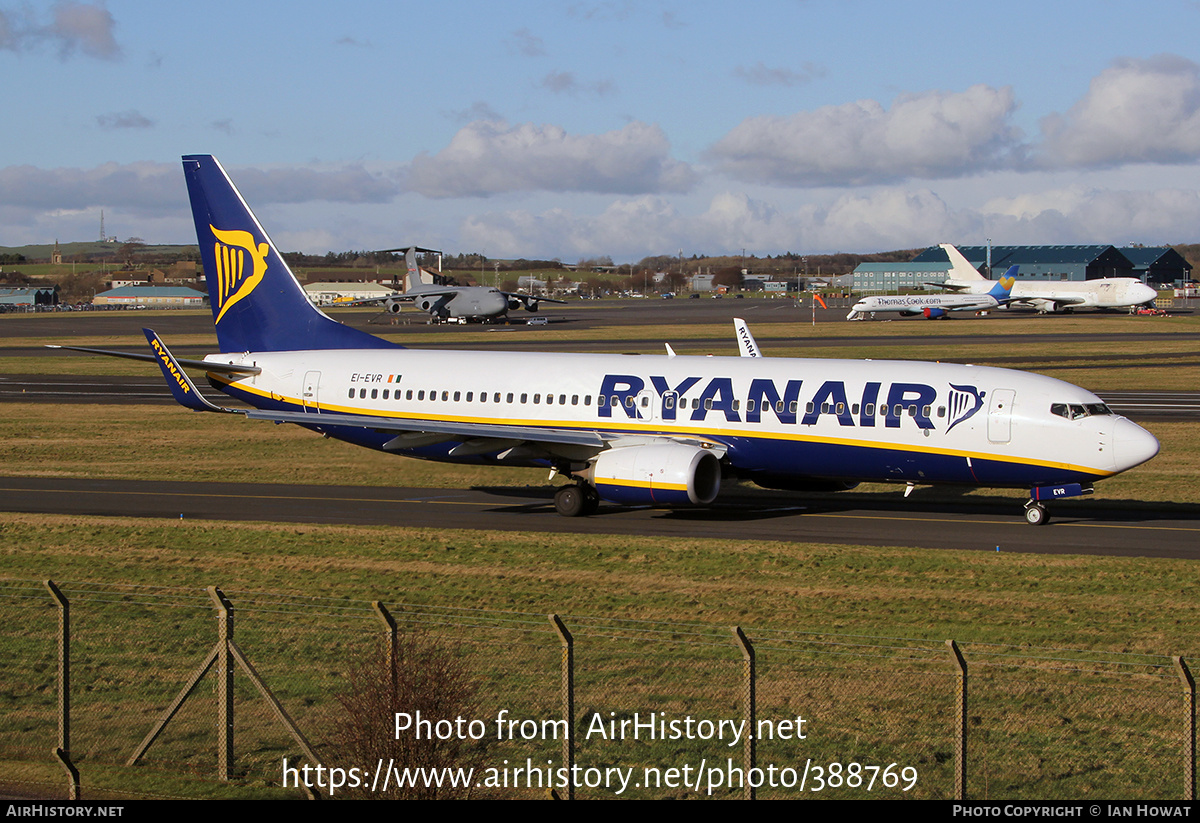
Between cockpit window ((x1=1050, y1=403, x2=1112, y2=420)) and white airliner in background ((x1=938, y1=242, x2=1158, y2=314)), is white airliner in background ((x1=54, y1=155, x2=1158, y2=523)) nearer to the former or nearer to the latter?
cockpit window ((x1=1050, y1=403, x2=1112, y2=420))

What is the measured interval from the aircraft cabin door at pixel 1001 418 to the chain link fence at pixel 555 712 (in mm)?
12147

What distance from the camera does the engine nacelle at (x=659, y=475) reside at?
3216 cm

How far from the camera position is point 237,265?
42406 millimetres

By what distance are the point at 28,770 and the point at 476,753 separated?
5.59 metres

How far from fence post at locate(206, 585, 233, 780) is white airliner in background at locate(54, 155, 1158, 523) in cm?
→ 1848

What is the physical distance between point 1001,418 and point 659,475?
9.02 metres

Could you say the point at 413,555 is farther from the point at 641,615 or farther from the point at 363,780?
the point at 363,780

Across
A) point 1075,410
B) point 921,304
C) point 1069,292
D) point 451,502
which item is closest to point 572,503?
point 451,502

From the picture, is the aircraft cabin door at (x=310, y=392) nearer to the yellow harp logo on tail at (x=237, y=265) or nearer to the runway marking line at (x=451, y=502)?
the runway marking line at (x=451, y=502)

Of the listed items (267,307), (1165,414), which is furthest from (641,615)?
(1165,414)

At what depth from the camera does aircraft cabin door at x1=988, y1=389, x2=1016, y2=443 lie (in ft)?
104

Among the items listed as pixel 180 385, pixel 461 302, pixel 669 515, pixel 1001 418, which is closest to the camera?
pixel 1001 418

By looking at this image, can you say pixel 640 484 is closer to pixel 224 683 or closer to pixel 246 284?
pixel 246 284

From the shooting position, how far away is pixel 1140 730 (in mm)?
16922
